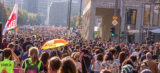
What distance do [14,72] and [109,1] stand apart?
125 feet

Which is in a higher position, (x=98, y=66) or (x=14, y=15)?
(x=14, y=15)

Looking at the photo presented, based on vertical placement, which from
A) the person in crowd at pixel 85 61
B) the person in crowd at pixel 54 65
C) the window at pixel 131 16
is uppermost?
the window at pixel 131 16

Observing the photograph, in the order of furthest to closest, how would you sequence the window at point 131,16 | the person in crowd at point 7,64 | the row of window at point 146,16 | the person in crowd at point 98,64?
the window at point 131,16 → the row of window at point 146,16 → the person in crowd at point 98,64 → the person in crowd at point 7,64

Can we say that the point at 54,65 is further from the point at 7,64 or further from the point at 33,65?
the point at 7,64

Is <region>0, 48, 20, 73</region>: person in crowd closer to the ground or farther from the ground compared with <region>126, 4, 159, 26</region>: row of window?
closer to the ground

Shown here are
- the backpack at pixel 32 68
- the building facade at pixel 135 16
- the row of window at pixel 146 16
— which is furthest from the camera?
the row of window at pixel 146 16

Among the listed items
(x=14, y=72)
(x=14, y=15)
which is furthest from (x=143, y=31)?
(x=14, y=72)

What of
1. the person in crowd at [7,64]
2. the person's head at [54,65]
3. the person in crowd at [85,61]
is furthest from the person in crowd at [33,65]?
the person in crowd at [85,61]

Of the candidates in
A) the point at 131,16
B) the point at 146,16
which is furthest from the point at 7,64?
the point at 131,16

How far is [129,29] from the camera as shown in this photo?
46.9 m

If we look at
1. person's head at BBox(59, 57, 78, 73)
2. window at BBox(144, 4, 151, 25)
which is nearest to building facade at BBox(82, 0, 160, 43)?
window at BBox(144, 4, 151, 25)

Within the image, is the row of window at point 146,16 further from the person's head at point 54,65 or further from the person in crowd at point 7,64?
the person's head at point 54,65

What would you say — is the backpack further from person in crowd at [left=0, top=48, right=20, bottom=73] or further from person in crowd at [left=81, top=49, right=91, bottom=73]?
person in crowd at [left=81, top=49, right=91, bottom=73]

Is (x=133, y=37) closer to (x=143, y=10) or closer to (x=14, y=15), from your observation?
(x=143, y=10)
